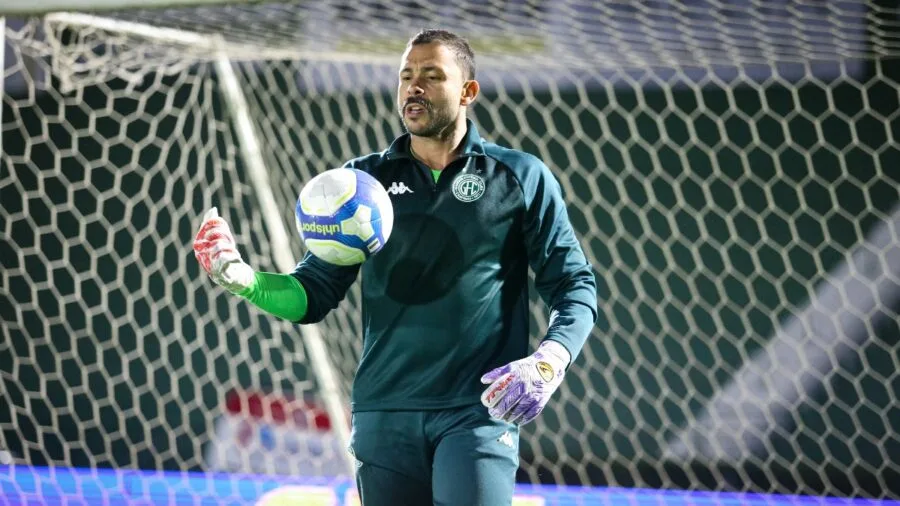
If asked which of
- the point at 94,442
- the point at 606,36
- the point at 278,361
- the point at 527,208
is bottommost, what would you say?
the point at 94,442

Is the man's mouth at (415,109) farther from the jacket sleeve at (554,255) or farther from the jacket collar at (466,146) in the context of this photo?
the jacket sleeve at (554,255)

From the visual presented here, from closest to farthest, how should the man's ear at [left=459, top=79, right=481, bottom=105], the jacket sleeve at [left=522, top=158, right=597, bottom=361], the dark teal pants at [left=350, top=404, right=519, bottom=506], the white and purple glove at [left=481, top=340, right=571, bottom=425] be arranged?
1. the white and purple glove at [left=481, top=340, right=571, bottom=425]
2. the dark teal pants at [left=350, top=404, right=519, bottom=506]
3. the jacket sleeve at [left=522, top=158, right=597, bottom=361]
4. the man's ear at [left=459, top=79, right=481, bottom=105]

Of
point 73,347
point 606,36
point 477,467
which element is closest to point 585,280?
point 477,467

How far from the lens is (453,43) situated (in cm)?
193

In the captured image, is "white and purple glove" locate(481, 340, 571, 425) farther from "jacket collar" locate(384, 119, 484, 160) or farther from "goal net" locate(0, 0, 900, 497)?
"goal net" locate(0, 0, 900, 497)

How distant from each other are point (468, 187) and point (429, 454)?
0.51 m

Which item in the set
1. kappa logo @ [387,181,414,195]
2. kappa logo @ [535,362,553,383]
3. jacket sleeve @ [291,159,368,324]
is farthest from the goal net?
kappa logo @ [535,362,553,383]

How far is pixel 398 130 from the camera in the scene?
5234 millimetres

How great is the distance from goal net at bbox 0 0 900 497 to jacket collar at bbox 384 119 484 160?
6.16ft

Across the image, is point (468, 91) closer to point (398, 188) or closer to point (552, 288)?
point (398, 188)

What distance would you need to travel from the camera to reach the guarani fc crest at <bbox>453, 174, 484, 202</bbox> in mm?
1857

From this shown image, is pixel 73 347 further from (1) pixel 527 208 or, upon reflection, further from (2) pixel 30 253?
(1) pixel 527 208

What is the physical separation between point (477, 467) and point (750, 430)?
323cm

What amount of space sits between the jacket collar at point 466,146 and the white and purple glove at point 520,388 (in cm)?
45
